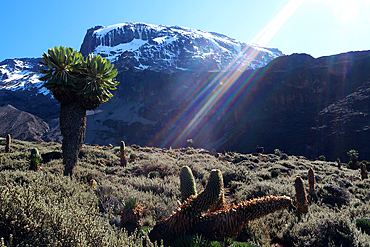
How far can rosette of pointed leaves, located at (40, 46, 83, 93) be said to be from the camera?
728 cm

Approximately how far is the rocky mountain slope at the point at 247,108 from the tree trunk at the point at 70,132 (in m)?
51.9

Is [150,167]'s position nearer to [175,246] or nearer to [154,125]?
[175,246]

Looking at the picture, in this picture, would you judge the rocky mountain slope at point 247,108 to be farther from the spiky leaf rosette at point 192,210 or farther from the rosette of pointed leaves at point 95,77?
the spiky leaf rosette at point 192,210

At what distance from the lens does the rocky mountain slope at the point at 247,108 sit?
171ft

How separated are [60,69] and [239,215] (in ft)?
26.9

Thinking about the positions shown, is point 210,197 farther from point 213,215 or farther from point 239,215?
point 239,215

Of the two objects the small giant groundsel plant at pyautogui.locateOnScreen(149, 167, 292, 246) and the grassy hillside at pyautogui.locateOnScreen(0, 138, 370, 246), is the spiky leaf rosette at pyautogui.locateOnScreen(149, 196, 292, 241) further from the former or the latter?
the grassy hillside at pyautogui.locateOnScreen(0, 138, 370, 246)

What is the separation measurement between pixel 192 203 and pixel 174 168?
7476 millimetres

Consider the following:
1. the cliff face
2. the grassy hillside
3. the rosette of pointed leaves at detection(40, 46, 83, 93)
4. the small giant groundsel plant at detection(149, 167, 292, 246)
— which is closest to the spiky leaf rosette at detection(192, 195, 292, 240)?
the small giant groundsel plant at detection(149, 167, 292, 246)

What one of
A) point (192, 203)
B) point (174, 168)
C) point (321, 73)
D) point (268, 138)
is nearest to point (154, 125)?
point (268, 138)

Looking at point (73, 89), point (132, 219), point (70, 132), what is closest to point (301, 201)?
point (132, 219)

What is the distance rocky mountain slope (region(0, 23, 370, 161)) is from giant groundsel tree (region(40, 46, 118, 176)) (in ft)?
170

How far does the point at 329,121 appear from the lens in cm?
5350

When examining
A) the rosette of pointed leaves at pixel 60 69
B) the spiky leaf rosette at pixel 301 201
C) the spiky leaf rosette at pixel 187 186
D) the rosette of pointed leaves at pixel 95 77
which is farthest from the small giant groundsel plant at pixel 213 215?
the rosette of pointed leaves at pixel 60 69
